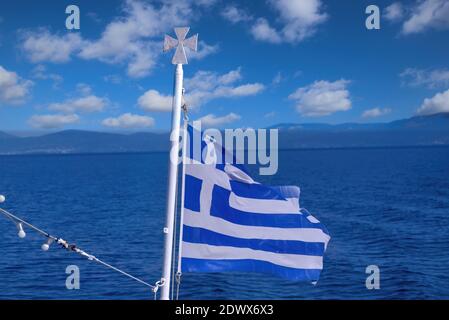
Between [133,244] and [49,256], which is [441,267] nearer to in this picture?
[133,244]

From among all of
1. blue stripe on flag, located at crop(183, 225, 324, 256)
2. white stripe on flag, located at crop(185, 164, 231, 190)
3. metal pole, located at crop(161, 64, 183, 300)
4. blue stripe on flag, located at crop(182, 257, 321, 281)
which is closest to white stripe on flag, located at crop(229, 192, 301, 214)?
white stripe on flag, located at crop(185, 164, 231, 190)

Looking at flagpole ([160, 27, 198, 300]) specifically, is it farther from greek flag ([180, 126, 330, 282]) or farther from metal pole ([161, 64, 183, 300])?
greek flag ([180, 126, 330, 282])

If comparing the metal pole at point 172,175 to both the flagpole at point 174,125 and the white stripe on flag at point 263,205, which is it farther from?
the white stripe on flag at point 263,205

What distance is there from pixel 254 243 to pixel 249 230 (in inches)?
9.9

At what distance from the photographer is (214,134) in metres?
8.09

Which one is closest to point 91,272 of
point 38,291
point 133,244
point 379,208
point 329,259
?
point 38,291

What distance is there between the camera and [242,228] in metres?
7.96

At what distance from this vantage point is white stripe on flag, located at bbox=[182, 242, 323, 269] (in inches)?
308

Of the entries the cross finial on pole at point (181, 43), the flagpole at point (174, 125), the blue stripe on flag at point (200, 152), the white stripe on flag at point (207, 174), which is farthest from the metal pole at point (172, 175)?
the white stripe on flag at point (207, 174)

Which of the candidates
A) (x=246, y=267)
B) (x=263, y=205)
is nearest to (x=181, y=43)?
(x=263, y=205)

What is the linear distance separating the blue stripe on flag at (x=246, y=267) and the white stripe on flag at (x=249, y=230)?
0.48 meters

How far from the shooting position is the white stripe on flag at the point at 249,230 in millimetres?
7844
